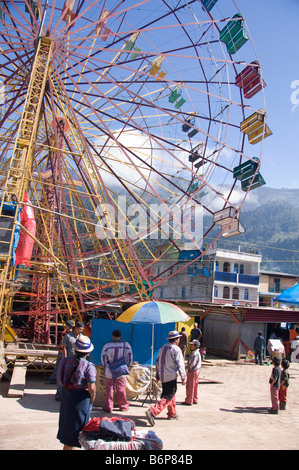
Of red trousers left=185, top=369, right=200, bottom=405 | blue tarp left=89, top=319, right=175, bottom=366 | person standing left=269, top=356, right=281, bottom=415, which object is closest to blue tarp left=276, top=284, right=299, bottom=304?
blue tarp left=89, top=319, right=175, bottom=366

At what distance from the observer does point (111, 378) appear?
7.98 m

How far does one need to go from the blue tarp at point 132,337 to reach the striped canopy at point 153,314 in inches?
55.1

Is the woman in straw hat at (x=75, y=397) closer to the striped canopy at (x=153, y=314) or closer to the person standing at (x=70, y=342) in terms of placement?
the person standing at (x=70, y=342)

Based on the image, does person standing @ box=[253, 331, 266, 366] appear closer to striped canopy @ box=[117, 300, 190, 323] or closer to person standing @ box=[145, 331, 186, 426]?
striped canopy @ box=[117, 300, 190, 323]

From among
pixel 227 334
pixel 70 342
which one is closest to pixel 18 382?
pixel 70 342

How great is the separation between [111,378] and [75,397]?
3183 millimetres

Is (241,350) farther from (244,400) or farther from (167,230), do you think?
(244,400)

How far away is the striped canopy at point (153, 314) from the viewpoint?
8609 mm

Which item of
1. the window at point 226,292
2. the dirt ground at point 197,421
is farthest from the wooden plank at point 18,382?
the window at point 226,292

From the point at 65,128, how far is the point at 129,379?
10.8m

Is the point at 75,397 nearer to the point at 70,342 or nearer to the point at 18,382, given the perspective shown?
the point at 70,342

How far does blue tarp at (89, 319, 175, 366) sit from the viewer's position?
10.4m

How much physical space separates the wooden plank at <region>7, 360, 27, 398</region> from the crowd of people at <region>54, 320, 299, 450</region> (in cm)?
83
